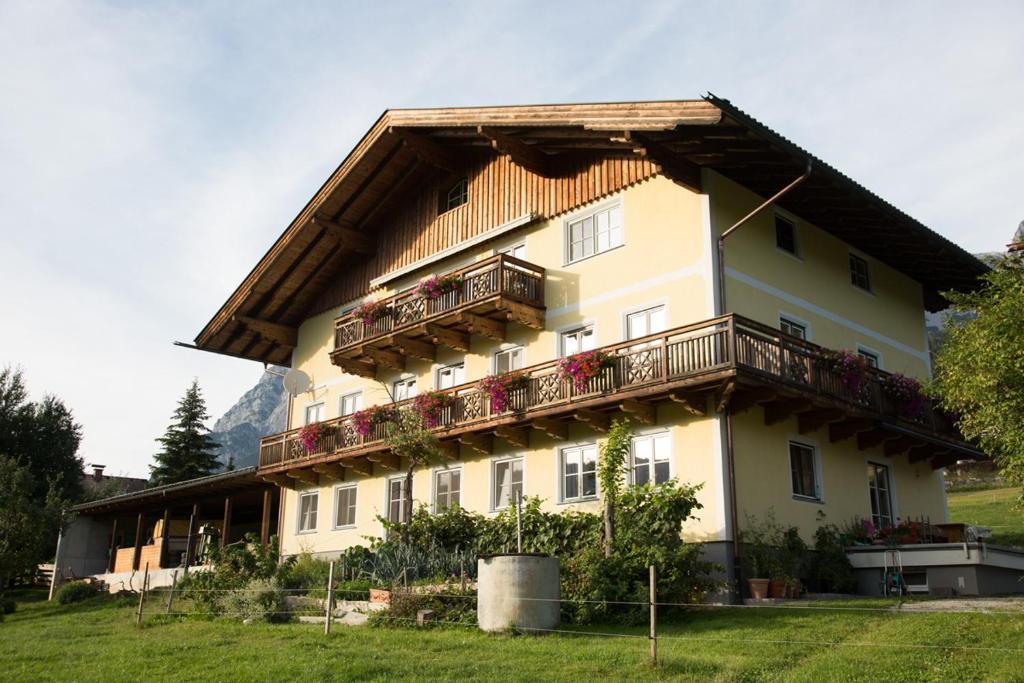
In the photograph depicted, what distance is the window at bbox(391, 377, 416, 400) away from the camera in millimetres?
28156

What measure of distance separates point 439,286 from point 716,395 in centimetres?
836

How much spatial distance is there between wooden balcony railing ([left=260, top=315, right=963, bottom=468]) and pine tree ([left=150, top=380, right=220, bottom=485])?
33785 mm

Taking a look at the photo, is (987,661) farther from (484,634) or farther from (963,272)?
(963,272)

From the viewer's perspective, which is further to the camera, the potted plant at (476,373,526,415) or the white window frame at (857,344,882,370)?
the white window frame at (857,344,882,370)

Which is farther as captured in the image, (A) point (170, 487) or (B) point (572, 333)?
(A) point (170, 487)

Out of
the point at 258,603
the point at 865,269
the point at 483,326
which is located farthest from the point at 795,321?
the point at 258,603

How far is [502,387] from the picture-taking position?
74.3 ft

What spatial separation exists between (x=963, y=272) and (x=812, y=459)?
8.52 metres

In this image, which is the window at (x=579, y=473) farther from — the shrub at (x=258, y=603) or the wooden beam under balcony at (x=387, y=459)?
the shrub at (x=258, y=603)

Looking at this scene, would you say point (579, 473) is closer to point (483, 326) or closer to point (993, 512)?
point (483, 326)

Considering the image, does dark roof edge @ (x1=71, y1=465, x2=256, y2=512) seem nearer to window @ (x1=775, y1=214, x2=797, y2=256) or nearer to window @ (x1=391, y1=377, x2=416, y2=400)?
window @ (x1=391, y1=377, x2=416, y2=400)

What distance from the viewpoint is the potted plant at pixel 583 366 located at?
67.8 ft

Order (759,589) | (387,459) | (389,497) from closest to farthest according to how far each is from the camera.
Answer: (759,589)
(387,459)
(389,497)

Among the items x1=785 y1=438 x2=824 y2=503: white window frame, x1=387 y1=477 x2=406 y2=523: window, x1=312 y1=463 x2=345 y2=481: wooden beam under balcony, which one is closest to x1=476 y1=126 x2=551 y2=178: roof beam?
x1=387 y1=477 x2=406 y2=523: window
